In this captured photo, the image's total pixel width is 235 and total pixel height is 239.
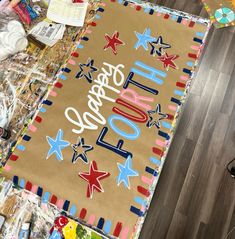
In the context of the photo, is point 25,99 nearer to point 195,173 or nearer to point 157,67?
point 157,67

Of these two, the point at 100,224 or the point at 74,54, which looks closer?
the point at 100,224

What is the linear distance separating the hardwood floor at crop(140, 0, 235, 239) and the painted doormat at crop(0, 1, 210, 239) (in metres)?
0.69

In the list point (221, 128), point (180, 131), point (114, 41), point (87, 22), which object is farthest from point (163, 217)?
point (87, 22)

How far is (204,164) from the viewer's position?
6.09ft

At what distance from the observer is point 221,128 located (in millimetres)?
1929

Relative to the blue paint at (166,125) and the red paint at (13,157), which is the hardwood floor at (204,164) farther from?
the red paint at (13,157)

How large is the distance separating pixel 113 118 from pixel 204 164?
0.88m

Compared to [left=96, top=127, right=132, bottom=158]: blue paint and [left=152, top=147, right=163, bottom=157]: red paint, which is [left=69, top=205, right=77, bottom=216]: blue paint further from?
[left=152, top=147, right=163, bottom=157]: red paint

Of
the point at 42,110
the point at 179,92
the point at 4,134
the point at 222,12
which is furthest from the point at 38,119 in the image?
the point at 222,12

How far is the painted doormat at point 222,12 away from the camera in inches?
85.2

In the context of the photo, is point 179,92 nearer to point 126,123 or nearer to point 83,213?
point 126,123

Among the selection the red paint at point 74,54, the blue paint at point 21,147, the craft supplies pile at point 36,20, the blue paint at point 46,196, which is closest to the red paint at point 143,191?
the blue paint at point 46,196

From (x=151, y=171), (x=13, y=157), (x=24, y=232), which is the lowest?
(x=24, y=232)

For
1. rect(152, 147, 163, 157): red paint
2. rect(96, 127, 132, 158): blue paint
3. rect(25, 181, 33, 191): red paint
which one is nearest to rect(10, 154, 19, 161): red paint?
rect(25, 181, 33, 191): red paint
